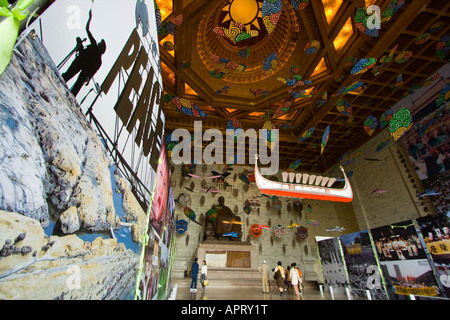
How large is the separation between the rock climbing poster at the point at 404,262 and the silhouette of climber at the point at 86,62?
274 inches

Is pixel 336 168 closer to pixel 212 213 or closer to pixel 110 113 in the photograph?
pixel 212 213

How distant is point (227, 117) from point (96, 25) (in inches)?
359

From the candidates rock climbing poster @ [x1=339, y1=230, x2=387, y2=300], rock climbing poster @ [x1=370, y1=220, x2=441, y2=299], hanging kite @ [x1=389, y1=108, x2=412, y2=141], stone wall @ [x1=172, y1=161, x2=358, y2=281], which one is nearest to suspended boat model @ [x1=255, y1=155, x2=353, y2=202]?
rock climbing poster @ [x1=370, y1=220, x2=441, y2=299]

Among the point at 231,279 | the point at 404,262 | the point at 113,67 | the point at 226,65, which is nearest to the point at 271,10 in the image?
the point at 226,65

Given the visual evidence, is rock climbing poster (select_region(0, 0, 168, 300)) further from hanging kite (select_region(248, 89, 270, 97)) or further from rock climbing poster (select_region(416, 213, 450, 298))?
hanging kite (select_region(248, 89, 270, 97))

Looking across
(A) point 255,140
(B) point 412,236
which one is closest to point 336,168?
(A) point 255,140

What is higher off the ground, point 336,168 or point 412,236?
point 336,168

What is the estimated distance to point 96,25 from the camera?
1669 millimetres

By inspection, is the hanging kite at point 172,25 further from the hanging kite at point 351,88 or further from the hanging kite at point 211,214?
the hanging kite at point 211,214

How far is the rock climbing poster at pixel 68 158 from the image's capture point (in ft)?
3.12

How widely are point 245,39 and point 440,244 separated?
28.4ft

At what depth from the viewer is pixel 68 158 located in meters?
1.29

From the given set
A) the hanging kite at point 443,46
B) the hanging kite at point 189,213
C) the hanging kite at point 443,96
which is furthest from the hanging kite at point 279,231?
the hanging kite at point 443,46

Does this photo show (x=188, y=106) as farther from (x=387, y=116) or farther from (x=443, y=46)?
(x=443, y=46)
